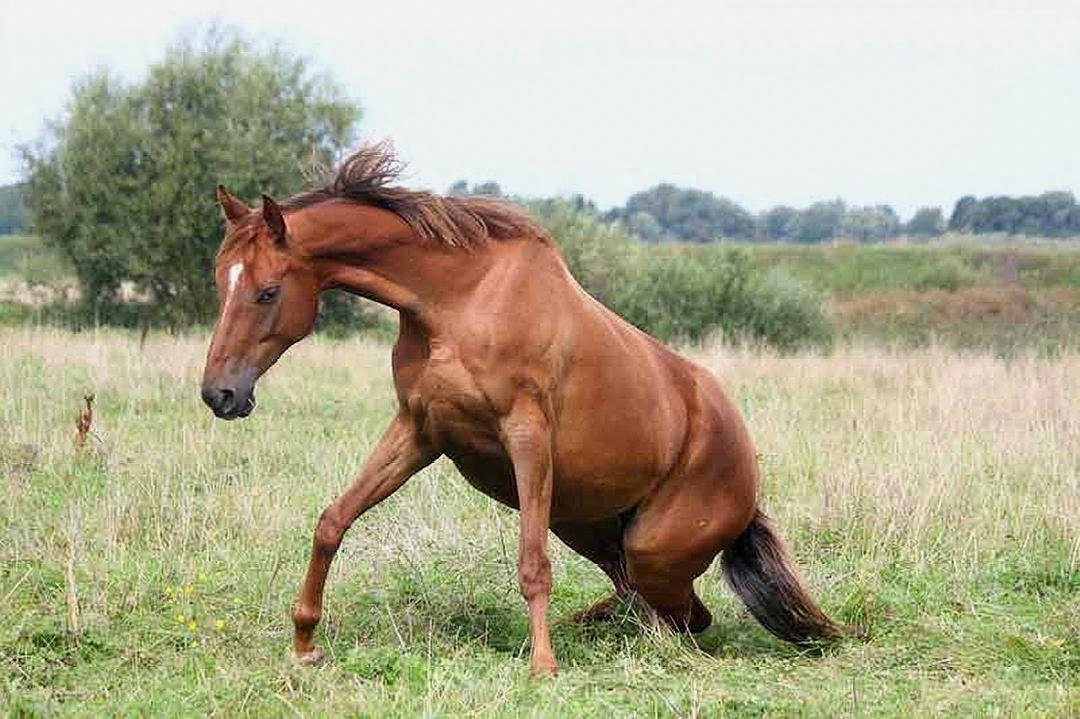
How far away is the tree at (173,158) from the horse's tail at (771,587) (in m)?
25.7

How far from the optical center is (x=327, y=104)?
106 feet

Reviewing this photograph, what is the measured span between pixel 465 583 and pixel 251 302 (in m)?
2.17

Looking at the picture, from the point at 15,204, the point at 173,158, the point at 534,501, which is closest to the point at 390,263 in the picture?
the point at 534,501

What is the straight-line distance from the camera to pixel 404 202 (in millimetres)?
5688

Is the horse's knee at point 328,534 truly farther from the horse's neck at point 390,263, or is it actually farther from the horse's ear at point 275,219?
the horse's ear at point 275,219

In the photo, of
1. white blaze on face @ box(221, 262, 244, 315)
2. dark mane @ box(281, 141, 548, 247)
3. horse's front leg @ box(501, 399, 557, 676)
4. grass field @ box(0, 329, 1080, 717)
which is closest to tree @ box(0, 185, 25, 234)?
grass field @ box(0, 329, 1080, 717)

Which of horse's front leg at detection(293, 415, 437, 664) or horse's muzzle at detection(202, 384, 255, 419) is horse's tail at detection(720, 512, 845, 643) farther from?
horse's muzzle at detection(202, 384, 255, 419)

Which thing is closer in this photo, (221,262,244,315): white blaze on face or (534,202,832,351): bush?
(221,262,244,315): white blaze on face

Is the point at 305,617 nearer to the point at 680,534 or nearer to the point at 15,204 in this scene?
the point at 680,534

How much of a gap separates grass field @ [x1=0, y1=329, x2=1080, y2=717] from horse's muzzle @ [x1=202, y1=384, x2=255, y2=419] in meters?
1.00

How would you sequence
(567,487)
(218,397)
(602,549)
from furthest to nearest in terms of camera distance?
(602,549) → (567,487) → (218,397)

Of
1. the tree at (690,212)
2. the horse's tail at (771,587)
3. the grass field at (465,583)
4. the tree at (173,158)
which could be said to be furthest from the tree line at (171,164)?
the tree at (690,212)

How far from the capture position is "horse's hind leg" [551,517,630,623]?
21.5 ft

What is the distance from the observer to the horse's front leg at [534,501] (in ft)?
18.0
